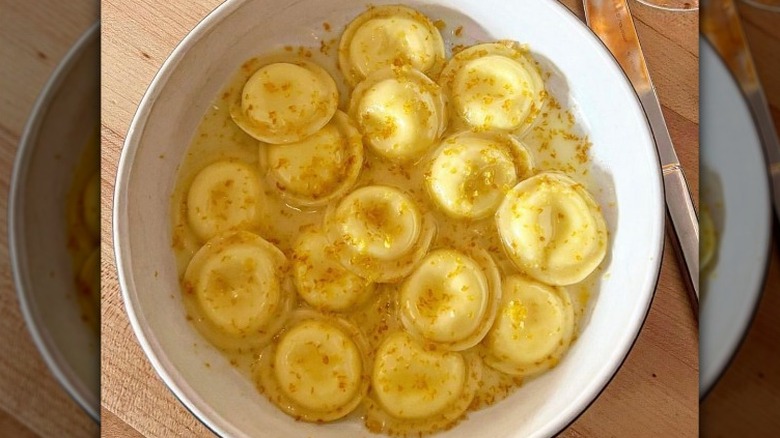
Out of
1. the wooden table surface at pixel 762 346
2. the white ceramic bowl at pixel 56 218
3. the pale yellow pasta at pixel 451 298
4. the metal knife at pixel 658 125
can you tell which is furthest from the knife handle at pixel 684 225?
the white ceramic bowl at pixel 56 218

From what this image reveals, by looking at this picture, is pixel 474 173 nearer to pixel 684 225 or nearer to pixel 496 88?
pixel 496 88

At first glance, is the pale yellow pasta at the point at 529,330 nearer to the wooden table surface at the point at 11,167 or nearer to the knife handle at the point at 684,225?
the knife handle at the point at 684,225

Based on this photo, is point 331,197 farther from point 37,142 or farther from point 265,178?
point 37,142

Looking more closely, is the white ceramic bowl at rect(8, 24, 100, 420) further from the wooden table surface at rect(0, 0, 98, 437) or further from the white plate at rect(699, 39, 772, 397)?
the white plate at rect(699, 39, 772, 397)

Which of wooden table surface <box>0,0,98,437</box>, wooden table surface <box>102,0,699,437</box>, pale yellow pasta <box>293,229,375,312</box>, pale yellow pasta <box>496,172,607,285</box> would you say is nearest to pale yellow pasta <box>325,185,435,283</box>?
pale yellow pasta <box>293,229,375,312</box>

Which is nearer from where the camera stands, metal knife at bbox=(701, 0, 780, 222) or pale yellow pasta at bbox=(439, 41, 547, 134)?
metal knife at bbox=(701, 0, 780, 222)

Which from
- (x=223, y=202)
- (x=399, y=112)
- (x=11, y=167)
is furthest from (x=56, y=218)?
(x=399, y=112)

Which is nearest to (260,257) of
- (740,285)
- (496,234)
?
(496,234)
